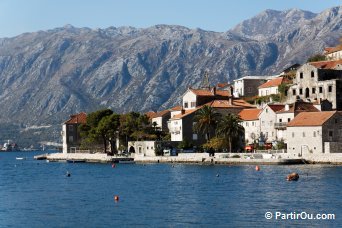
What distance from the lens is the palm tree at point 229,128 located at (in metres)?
129

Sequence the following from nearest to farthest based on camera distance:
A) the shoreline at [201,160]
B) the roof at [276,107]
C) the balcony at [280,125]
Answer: the shoreline at [201,160], the balcony at [280,125], the roof at [276,107]

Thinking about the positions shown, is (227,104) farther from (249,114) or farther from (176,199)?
(176,199)

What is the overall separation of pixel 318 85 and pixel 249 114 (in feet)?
48.6

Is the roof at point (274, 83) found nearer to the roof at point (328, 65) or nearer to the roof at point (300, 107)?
the roof at point (328, 65)

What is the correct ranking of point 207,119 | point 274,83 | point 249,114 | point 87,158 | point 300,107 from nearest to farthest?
point 300,107
point 207,119
point 249,114
point 274,83
point 87,158

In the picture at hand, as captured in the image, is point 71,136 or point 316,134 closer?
point 316,134

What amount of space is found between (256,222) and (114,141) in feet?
389

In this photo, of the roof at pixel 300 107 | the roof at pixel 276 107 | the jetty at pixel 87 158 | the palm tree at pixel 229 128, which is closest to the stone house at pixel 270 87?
the roof at pixel 276 107

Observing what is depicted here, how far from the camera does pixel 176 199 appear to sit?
69875 mm

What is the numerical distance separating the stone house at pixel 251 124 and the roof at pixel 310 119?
1681 cm

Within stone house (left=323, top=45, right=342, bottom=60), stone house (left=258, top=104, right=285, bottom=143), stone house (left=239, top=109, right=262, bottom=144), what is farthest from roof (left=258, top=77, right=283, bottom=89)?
stone house (left=258, top=104, right=285, bottom=143)

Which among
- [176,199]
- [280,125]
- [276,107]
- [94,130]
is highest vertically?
[276,107]

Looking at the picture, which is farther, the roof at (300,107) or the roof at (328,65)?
the roof at (328,65)

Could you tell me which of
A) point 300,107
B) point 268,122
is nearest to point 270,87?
point 268,122
